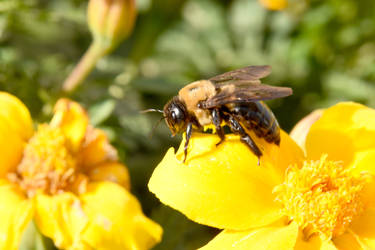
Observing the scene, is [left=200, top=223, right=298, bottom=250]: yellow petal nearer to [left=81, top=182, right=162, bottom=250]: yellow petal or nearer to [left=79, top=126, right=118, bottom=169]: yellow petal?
[left=81, top=182, right=162, bottom=250]: yellow petal

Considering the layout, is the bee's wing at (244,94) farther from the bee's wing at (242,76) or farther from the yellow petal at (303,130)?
the yellow petal at (303,130)

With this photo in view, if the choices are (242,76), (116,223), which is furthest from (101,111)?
(242,76)

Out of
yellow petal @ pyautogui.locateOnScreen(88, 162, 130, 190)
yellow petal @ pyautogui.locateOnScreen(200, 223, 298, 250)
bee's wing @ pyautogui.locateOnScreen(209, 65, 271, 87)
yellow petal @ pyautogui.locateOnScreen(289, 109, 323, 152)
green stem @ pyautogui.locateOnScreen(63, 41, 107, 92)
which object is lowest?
yellow petal @ pyautogui.locateOnScreen(88, 162, 130, 190)

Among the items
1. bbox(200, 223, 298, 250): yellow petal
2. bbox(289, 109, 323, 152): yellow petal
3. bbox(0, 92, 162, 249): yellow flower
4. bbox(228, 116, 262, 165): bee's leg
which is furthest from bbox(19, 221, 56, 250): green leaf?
bbox(289, 109, 323, 152): yellow petal

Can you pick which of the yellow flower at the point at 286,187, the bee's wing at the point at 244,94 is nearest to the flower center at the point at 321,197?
the yellow flower at the point at 286,187

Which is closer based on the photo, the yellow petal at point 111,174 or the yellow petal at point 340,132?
the yellow petal at point 340,132

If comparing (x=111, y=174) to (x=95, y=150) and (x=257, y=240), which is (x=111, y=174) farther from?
(x=257, y=240)
